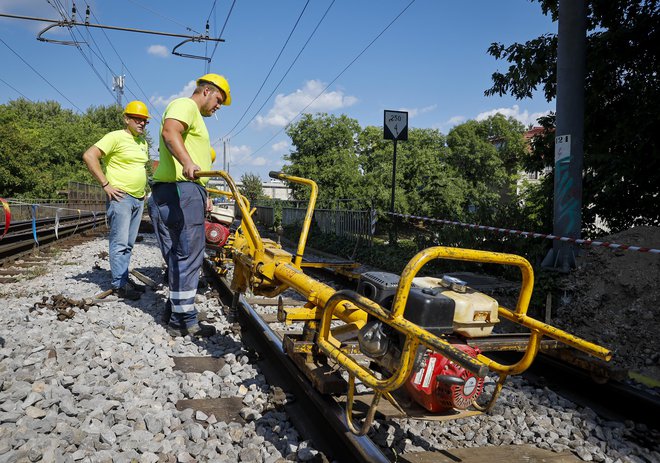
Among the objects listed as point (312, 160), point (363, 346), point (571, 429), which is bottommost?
point (571, 429)

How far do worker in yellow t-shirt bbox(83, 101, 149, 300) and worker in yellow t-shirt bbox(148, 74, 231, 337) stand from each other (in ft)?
4.48

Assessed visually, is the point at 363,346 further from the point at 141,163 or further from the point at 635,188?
the point at 635,188

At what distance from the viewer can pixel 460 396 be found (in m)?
2.18

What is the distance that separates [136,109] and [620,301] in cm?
589

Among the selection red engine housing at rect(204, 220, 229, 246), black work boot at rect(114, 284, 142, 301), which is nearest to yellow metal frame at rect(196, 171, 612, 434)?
black work boot at rect(114, 284, 142, 301)

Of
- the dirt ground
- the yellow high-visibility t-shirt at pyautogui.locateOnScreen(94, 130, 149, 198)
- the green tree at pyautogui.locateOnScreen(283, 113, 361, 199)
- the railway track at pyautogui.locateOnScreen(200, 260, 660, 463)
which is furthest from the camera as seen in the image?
the green tree at pyautogui.locateOnScreen(283, 113, 361, 199)

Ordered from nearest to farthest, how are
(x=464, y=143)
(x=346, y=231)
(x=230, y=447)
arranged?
(x=230, y=447), (x=346, y=231), (x=464, y=143)

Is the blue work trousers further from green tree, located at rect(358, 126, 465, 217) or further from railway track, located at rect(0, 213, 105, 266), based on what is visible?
green tree, located at rect(358, 126, 465, 217)

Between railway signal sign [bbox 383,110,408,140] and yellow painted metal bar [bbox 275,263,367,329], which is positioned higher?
railway signal sign [bbox 383,110,408,140]

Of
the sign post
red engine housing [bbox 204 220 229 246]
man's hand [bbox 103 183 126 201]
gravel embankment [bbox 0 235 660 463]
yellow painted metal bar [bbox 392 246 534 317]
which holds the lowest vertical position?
gravel embankment [bbox 0 235 660 463]

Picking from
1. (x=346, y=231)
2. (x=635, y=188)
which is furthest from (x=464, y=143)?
(x=635, y=188)

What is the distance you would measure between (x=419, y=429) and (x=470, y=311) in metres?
0.79

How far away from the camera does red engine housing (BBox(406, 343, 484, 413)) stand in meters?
2.18

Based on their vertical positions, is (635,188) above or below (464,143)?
below
